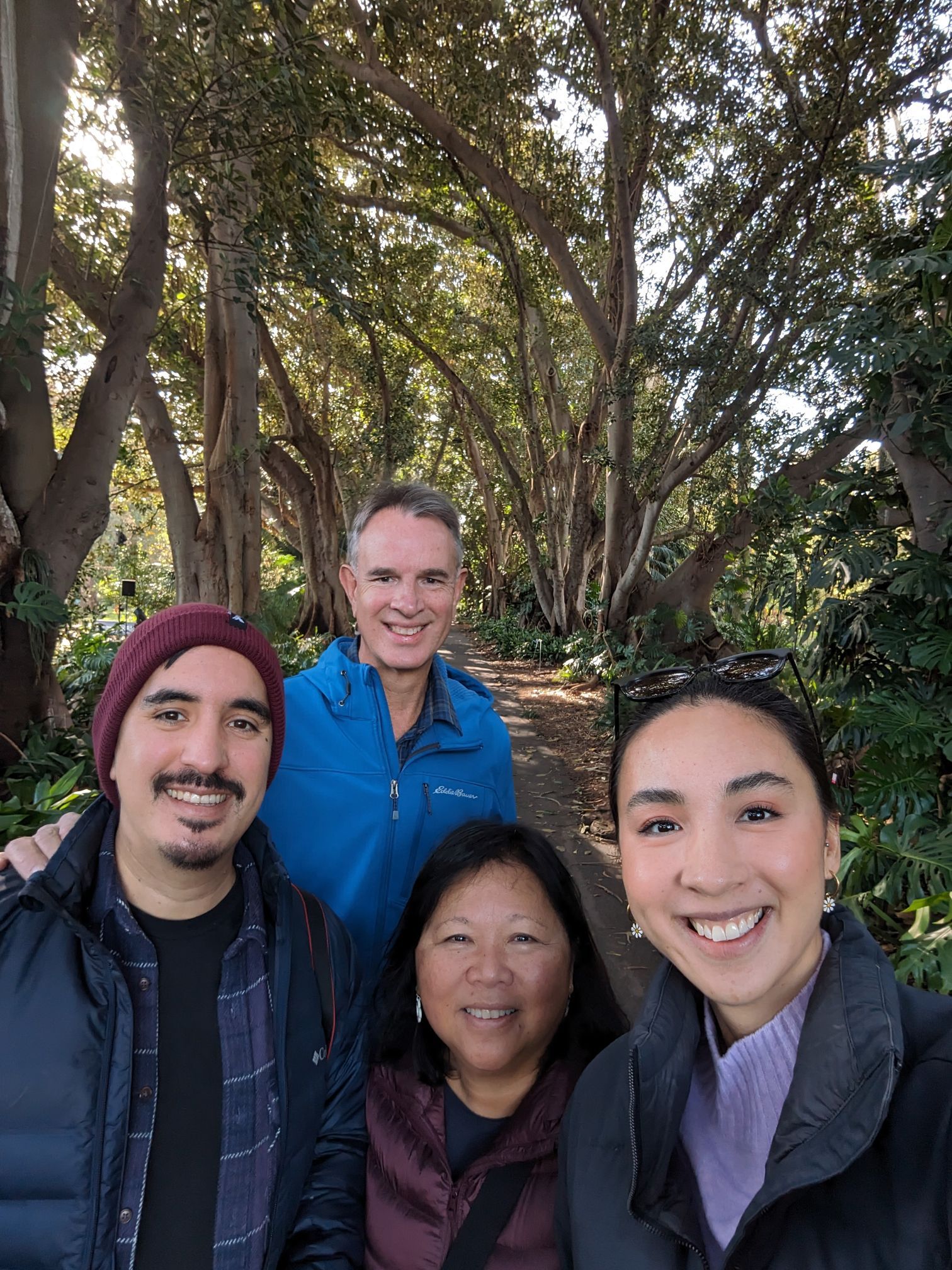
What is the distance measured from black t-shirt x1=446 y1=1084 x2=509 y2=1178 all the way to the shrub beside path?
2.20m

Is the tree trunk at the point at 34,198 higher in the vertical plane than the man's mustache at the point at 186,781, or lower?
higher

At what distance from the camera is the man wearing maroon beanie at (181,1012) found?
1.25m

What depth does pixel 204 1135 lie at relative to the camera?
4.51 feet

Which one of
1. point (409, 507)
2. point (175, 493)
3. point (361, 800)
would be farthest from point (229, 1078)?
point (175, 493)

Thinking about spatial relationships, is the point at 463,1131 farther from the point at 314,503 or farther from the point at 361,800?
the point at 314,503

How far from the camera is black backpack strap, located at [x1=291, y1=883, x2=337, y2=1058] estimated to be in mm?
1569

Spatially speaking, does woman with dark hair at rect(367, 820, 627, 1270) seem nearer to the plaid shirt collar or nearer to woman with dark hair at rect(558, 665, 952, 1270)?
woman with dark hair at rect(558, 665, 952, 1270)

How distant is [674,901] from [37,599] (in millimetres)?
4228

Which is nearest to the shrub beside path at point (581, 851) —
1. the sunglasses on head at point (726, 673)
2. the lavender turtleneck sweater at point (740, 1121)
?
the lavender turtleneck sweater at point (740, 1121)

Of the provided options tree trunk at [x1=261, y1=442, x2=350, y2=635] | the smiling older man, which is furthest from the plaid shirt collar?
tree trunk at [x1=261, y1=442, x2=350, y2=635]

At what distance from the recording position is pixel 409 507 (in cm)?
224

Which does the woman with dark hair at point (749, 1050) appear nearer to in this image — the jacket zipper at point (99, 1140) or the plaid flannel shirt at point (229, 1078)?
the plaid flannel shirt at point (229, 1078)

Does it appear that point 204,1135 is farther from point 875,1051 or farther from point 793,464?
point 793,464

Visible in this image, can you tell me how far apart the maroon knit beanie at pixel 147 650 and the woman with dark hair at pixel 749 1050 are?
995 millimetres
